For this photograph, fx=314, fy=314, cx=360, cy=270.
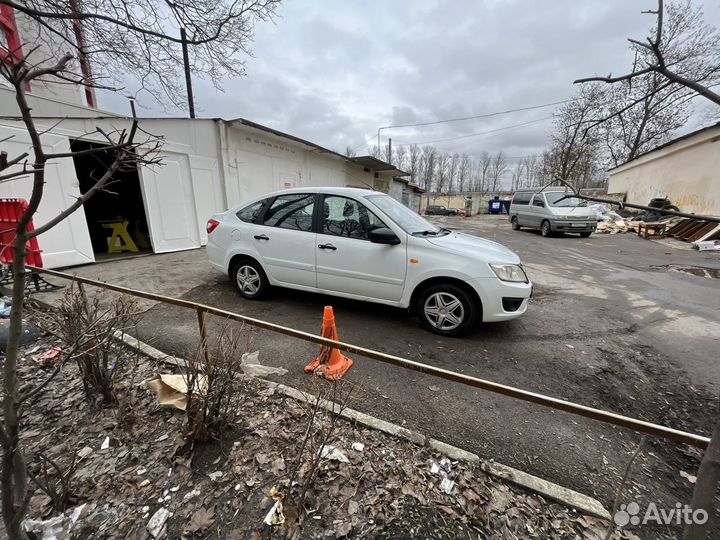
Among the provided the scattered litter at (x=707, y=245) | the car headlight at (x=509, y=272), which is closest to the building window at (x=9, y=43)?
the car headlight at (x=509, y=272)

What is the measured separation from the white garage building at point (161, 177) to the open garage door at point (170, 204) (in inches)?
0.9

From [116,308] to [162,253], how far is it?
6706mm

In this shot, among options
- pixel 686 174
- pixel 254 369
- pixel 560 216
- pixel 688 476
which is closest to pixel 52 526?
pixel 254 369

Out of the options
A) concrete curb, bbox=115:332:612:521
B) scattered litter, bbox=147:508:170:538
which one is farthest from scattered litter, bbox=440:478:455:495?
scattered litter, bbox=147:508:170:538

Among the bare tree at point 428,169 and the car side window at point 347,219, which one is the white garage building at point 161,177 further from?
the bare tree at point 428,169

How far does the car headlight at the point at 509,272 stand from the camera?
→ 3.48 m

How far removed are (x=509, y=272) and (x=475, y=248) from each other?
0.46 meters

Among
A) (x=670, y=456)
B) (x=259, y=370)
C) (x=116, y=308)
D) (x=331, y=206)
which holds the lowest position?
(x=670, y=456)

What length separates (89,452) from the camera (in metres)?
2.13

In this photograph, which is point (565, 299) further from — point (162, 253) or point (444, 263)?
point (162, 253)

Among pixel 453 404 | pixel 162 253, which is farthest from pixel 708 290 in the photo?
pixel 162 253

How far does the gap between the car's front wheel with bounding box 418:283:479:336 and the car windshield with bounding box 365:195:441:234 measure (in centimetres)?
81

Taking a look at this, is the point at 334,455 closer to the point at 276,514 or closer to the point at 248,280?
the point at 276,514

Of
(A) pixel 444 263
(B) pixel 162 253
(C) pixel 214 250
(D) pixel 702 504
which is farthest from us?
(B) pixel 162 253
